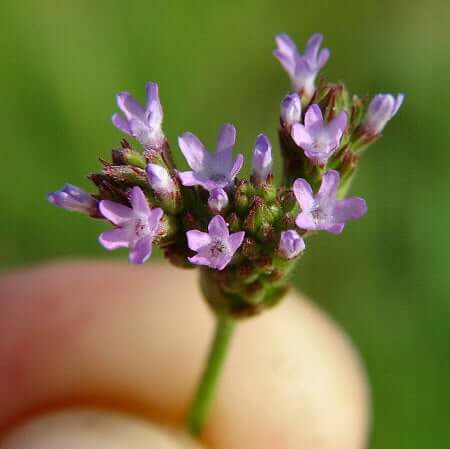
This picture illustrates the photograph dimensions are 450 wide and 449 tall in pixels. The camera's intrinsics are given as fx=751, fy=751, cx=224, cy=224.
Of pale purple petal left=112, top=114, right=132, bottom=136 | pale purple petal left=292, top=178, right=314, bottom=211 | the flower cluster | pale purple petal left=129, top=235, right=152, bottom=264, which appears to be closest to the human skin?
the flower cluster

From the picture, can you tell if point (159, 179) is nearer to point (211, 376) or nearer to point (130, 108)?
point (130, 108)

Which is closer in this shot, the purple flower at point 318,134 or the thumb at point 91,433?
the purple flower at point 318,134

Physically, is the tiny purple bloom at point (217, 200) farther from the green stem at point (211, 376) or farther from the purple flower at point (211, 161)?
the green stem at point (211, 376)

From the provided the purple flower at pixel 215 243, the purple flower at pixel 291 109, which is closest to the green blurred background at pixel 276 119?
the purple flower at pixel 291 109

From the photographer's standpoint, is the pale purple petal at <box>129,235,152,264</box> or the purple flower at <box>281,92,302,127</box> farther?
the purple flower at <box>281,92,302,127</box>

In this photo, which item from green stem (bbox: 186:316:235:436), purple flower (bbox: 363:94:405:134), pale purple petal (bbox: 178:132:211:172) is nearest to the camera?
pale purple petal (bbox: 178:132:211:172)

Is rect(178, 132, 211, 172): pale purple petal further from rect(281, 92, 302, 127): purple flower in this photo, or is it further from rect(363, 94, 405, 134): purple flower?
rect(363, 94, 405, 134): purple flower
